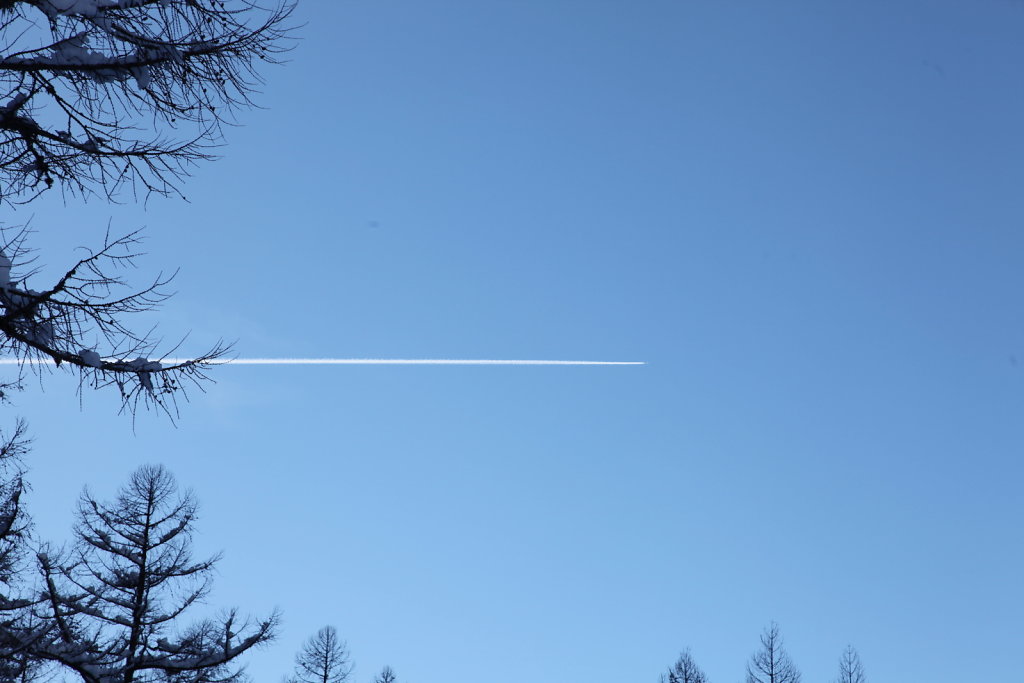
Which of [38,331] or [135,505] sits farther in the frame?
[135,505]

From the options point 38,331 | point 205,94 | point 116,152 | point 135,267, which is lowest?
point 38,331

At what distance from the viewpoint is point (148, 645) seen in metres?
15.5

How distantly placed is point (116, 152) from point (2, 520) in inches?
214

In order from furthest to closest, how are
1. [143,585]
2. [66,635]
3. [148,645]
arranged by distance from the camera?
[143,585] → [148,645] → [66,635]

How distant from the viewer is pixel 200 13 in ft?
17.7

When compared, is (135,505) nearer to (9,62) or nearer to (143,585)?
(143,585)

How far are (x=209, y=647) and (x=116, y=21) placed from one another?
40.6 ft

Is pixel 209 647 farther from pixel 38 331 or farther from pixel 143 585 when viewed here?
pixel 38 331

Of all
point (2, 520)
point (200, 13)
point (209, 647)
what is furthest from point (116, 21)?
point (209, 647)

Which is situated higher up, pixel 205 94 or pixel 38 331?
pixel 205 94

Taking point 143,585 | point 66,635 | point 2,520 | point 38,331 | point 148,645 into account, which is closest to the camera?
point 38,331

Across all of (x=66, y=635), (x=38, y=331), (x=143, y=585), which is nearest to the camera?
(x=38, y=331)

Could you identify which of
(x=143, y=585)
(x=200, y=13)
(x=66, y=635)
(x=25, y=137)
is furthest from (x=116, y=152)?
(x=143, y=585)

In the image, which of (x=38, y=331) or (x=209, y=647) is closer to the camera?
(x=38, y=331)
